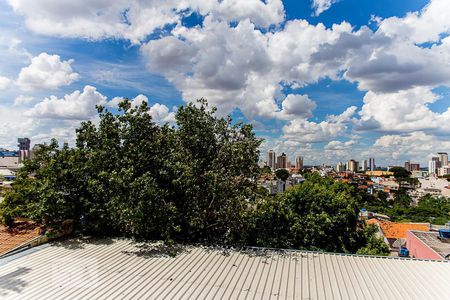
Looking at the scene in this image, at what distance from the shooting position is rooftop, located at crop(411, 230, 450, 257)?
12.1 meters

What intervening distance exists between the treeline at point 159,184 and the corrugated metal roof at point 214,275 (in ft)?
4.32

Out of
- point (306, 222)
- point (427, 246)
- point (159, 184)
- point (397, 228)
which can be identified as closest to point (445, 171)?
point (397, 228)

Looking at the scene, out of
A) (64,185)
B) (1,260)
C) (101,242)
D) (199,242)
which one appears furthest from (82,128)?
(199,242)

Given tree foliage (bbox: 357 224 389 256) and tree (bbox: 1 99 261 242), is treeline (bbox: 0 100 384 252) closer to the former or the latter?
tree (bbox: 1 99 261 242)

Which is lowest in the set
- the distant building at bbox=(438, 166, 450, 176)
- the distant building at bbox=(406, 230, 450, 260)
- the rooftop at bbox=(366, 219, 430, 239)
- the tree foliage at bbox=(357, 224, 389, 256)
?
the rooftop at bbox=(366, 219, 430, 239)

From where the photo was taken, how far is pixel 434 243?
13547 millimetres

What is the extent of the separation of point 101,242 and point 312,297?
6519 millimetres

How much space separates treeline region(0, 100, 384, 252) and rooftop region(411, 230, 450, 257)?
4825 millimetres

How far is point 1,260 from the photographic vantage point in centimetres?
776

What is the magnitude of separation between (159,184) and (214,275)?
13.1 ft

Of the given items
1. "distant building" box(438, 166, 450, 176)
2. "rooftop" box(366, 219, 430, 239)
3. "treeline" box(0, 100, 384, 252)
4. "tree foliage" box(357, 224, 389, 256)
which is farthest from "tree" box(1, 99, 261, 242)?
"distant building" box(438, 166, 450, 176)

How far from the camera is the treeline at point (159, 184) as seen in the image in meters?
9.34

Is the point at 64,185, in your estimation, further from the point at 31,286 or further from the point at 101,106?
the point at 31,286

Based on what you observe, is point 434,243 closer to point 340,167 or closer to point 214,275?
point 214,275
